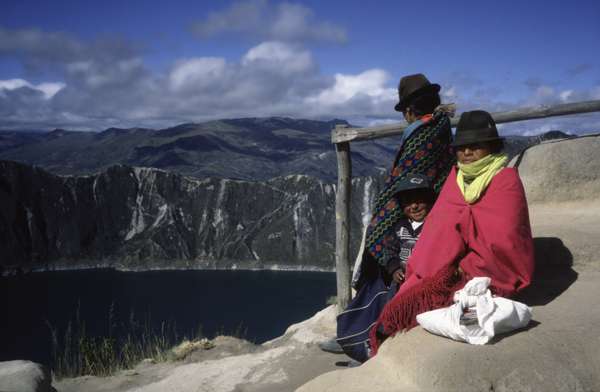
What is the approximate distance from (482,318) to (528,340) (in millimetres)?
284

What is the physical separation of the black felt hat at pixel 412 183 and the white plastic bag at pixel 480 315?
0.90 metres

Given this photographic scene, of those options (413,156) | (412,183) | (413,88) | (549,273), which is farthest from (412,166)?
(549,273)

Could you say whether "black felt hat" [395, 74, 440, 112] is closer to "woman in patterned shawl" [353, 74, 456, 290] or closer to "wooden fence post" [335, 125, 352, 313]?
"woman in patterned shawl" [353, 74, 456, 290]

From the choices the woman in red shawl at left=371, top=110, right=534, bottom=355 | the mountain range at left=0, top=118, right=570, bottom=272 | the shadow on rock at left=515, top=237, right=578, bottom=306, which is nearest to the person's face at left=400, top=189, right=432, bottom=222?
the woman in red shawl at left=371, top=110, right=534, bottom=355

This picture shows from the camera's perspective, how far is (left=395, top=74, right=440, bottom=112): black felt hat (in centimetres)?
362

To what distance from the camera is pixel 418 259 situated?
302 cm

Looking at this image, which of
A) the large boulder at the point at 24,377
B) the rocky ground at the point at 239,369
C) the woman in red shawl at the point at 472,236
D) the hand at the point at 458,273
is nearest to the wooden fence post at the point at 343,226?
the rocky ground at the point at 239,369

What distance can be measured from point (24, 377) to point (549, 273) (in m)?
4.69

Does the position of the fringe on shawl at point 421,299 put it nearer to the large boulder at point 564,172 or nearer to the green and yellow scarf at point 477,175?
the green and yellow scarf at point 477,175

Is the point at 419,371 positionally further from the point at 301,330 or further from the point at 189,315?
the point at 189,315

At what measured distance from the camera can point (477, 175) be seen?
303 cm

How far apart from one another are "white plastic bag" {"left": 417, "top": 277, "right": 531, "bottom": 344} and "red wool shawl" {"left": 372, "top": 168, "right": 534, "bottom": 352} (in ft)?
0.46

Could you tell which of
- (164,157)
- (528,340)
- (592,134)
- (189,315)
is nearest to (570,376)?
(528,340)

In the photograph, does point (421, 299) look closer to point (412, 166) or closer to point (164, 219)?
point (412, 166)
